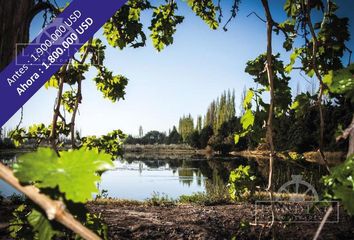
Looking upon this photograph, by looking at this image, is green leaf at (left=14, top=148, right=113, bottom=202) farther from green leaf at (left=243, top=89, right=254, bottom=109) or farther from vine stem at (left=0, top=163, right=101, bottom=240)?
green leaf at (left=243, top=89, right=254, bottom=109)

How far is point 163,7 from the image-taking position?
499cm

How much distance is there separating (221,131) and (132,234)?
52.3 meters

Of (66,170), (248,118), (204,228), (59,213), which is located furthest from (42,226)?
(204,228)

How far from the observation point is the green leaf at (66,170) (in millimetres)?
474

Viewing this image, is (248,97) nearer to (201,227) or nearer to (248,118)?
(248,118)

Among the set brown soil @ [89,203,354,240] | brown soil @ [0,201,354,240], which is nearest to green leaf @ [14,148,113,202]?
brown soil @ [0,201,354,240]

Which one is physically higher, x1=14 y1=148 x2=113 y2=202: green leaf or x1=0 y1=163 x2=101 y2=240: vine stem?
x1=14 y1=148 x2=113 y2=202: green leaf

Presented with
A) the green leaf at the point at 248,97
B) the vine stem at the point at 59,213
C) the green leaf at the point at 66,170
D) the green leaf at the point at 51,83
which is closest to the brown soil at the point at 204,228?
A: the green leaf at the point at 51,83

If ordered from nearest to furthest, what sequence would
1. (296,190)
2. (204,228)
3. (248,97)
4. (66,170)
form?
1. (66,170)
2. (248,97)
3. (204,228)
4. (296,190)

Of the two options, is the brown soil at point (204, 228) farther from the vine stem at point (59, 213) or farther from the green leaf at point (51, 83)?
the vine stem at point (59, 213)

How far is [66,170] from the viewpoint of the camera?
0.49 meters

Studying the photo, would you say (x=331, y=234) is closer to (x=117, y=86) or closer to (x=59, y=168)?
(x=117, y=86)

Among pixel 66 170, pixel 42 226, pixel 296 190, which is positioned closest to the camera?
pixel 66 170

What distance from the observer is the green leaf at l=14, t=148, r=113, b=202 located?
47cm
